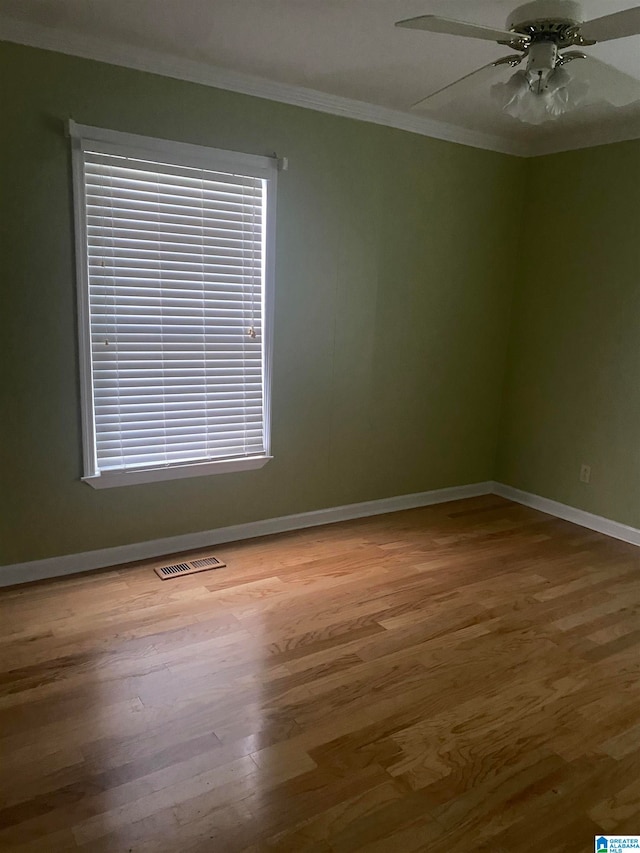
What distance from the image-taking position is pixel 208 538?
3.46m

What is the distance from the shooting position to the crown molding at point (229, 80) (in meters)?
2.57

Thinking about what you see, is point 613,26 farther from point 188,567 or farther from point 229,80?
point 188,567

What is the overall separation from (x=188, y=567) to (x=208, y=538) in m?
0.30

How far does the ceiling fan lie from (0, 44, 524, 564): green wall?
4.52 feet

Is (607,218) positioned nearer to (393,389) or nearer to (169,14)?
(393,389)

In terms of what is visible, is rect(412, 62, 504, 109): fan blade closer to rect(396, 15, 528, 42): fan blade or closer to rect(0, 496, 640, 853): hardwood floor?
rect(396, 15, 528, 42): fan blade

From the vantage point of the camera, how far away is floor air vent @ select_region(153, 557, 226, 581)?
10.2 ft

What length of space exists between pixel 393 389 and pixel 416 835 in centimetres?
271

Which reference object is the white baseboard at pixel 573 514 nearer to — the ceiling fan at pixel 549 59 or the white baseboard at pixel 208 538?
the white baseboard at pixel 208 538

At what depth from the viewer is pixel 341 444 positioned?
3844 millimetres

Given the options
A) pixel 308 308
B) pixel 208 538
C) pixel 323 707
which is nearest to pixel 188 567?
pixel 208 538

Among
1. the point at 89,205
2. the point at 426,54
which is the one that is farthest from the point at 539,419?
the point at 89,205

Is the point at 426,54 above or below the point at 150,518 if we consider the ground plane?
above

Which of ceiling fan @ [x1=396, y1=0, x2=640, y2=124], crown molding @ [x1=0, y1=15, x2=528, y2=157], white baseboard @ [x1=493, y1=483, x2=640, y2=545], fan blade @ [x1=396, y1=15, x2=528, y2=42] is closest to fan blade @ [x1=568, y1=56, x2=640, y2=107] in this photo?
ceiling fan @ [x1=396, y1=0, x2=640, y2=124]
